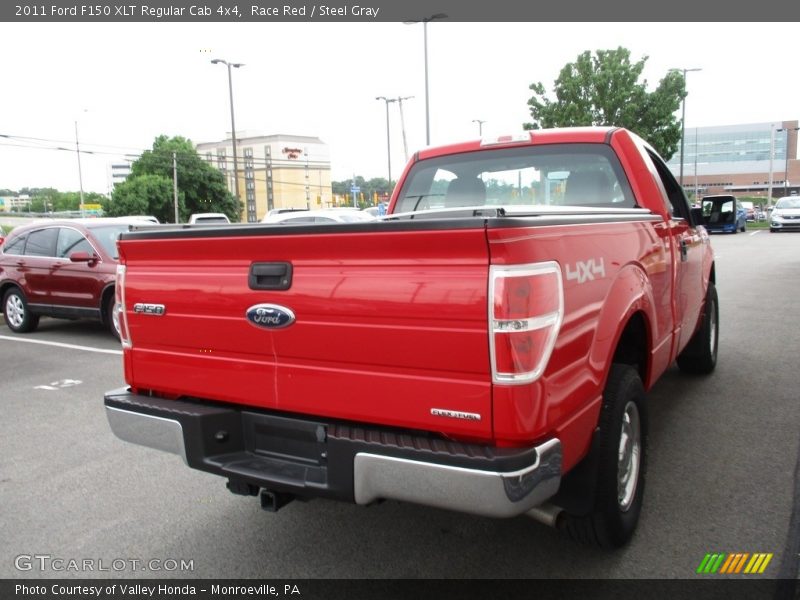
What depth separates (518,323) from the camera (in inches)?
85.3

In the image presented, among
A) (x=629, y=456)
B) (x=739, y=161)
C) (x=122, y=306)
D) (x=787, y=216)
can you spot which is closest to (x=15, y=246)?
(x=122, y=306)

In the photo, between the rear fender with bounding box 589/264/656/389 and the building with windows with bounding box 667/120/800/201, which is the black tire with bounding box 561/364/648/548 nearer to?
the rear fender with bounding box 589/264/656/389

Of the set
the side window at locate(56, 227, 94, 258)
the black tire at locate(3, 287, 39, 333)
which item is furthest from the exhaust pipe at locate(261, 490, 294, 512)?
the black tire at locate(3, 287, 39, 333)

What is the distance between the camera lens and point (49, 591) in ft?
9.62

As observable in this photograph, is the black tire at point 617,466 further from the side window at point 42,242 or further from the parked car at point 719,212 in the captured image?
the side window at point 42,242

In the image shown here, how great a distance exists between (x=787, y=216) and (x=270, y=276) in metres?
33.8

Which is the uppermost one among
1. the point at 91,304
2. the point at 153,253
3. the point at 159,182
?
the point at 159,182

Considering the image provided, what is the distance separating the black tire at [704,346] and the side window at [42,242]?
847 centimetres

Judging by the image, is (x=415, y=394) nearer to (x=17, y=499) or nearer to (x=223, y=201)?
(x=17, y=499)

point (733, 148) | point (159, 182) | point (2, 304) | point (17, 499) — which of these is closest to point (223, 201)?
point (159, 182)

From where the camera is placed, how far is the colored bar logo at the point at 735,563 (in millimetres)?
2891

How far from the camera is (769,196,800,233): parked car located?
3045 cm

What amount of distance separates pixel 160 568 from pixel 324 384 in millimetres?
1346

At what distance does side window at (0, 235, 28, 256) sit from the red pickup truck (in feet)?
27.1
